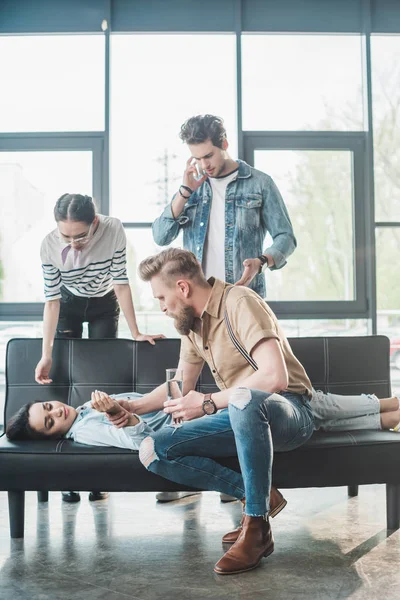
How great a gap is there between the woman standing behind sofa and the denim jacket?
0.29 meters

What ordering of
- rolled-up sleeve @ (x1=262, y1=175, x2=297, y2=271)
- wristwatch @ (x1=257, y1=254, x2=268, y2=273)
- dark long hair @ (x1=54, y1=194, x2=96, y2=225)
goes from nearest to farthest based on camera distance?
1. dark long hair @ (x1=54, y1=194, x2=96, y2=225)
2. wristwatch @ (x1=257, y1=254, x2=268, y2=273)
3. rolled-up sleeve @ (x1=262, y1=175, x2=297, y2=271)

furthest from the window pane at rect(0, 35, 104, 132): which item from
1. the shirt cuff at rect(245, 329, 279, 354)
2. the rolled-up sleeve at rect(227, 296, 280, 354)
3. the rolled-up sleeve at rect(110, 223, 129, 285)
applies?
the shirt cuff at rect(245, 329, 279, 354)

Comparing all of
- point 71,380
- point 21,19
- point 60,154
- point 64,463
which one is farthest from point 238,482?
point 21,19

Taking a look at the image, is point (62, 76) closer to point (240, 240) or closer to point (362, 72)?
point (362, 72)

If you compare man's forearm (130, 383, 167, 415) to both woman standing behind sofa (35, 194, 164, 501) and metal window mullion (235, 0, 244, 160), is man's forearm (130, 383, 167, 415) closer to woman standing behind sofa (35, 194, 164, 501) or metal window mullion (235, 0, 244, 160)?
woman standing behind sofa (35, 194, 164, 501)

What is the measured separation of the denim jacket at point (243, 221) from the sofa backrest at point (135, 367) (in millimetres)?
420

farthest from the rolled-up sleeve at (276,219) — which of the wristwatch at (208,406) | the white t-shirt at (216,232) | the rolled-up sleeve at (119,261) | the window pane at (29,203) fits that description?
the window pane at (29,203)

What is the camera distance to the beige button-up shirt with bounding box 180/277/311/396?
2.10 meters

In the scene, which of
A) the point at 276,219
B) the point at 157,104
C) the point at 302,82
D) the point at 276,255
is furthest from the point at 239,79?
the point at 276,255

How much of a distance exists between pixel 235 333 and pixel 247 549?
682 millimetres

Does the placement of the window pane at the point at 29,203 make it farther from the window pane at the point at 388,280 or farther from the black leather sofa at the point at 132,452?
the window pane at the point at 388,280

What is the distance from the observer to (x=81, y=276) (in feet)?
10.0

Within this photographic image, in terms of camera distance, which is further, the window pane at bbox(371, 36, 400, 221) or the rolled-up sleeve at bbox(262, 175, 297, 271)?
the window pane at bbox(371, 36, 400, 221)

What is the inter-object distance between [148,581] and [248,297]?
95 cm
